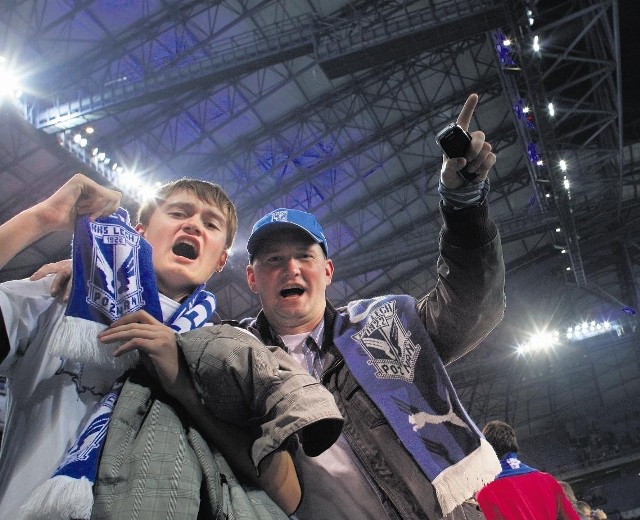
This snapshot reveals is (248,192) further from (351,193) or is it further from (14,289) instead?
(14,289)

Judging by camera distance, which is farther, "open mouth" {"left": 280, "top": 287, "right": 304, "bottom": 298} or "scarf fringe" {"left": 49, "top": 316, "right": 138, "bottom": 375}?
"open mouth" {"left": 280, "top": 287, "right": 304, "bottom": 298}

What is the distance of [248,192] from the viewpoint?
15000 millimetres

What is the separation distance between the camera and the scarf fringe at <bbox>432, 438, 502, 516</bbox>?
57.5 inches

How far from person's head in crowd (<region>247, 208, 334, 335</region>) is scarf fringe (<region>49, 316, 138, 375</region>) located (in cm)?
65

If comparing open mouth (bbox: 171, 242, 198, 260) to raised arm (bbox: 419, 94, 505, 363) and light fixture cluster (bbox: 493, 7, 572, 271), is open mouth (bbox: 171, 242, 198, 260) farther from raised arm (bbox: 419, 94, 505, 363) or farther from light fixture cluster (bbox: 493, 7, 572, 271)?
light fixture cluster (bbox: 493, 7, 572, 271)

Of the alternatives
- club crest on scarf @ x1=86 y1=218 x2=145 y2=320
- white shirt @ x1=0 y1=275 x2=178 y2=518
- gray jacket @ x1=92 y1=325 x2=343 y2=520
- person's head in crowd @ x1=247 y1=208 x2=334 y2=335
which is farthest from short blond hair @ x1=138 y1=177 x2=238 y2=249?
gray jacket @ x1=92 y1=325 x2=343 y2=520

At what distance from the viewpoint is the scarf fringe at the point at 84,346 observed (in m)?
1.28

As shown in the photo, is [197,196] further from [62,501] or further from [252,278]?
[62,501]

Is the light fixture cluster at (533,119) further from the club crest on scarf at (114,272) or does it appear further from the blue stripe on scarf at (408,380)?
the club crest on scarf at (114,272)

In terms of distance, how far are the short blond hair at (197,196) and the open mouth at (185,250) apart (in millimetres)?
191

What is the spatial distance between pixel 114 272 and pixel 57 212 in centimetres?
25

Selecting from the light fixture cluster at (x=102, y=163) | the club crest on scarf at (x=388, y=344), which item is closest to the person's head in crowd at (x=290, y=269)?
the club crest on scarf at (x=388, y=344)

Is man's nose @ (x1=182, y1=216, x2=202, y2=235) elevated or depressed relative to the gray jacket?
elevated

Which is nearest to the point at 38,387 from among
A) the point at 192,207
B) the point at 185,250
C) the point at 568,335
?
the point at 185,250
